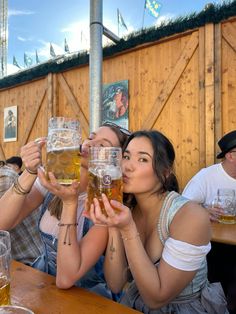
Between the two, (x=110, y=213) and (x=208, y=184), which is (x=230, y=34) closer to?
(x=208, y=184)

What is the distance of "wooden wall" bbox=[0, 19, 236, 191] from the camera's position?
4.04 m

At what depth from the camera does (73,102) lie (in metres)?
5.75

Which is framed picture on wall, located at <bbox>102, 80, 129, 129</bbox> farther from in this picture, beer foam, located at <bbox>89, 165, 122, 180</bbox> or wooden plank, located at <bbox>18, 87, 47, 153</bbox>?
beer foam, located at <bbox>89, 165, 122, 180</bbox>

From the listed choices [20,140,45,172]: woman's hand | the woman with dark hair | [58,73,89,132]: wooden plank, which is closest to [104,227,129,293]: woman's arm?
the woman with dark hair

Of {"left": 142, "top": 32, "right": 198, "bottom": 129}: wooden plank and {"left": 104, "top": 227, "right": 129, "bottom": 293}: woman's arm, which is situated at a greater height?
{"left": 142, "top": 32, "right": 198, "bottom": 129}: wooden plank

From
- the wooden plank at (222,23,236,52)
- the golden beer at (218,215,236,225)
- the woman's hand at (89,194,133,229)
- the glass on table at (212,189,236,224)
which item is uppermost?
the wooden plank at (222,23,236,52)

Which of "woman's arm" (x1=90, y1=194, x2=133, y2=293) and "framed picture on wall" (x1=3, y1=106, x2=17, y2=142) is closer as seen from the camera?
"woman's arm" (x1=90, y1=194, x2=133, y2=293)

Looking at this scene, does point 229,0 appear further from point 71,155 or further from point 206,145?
point 71,155

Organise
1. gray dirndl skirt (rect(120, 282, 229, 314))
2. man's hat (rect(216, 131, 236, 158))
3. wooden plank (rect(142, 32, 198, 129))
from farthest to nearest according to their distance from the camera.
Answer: wooden plank (rect(142, 32, 198, 129)), man's hat (rect(216, 131, 236, 158)), gray dirndl skirt (rect(120, 282, 229, 314))

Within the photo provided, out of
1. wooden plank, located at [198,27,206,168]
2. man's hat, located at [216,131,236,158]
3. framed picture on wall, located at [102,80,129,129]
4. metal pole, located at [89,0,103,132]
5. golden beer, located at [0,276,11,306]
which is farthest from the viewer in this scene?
framed picture on wall, located at [102,80,129,129]

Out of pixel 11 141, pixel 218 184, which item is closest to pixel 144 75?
pixel 218 184

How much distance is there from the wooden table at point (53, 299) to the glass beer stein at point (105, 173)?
0.28 m

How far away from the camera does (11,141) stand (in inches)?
278

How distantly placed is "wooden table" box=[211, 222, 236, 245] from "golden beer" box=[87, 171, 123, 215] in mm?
1039
